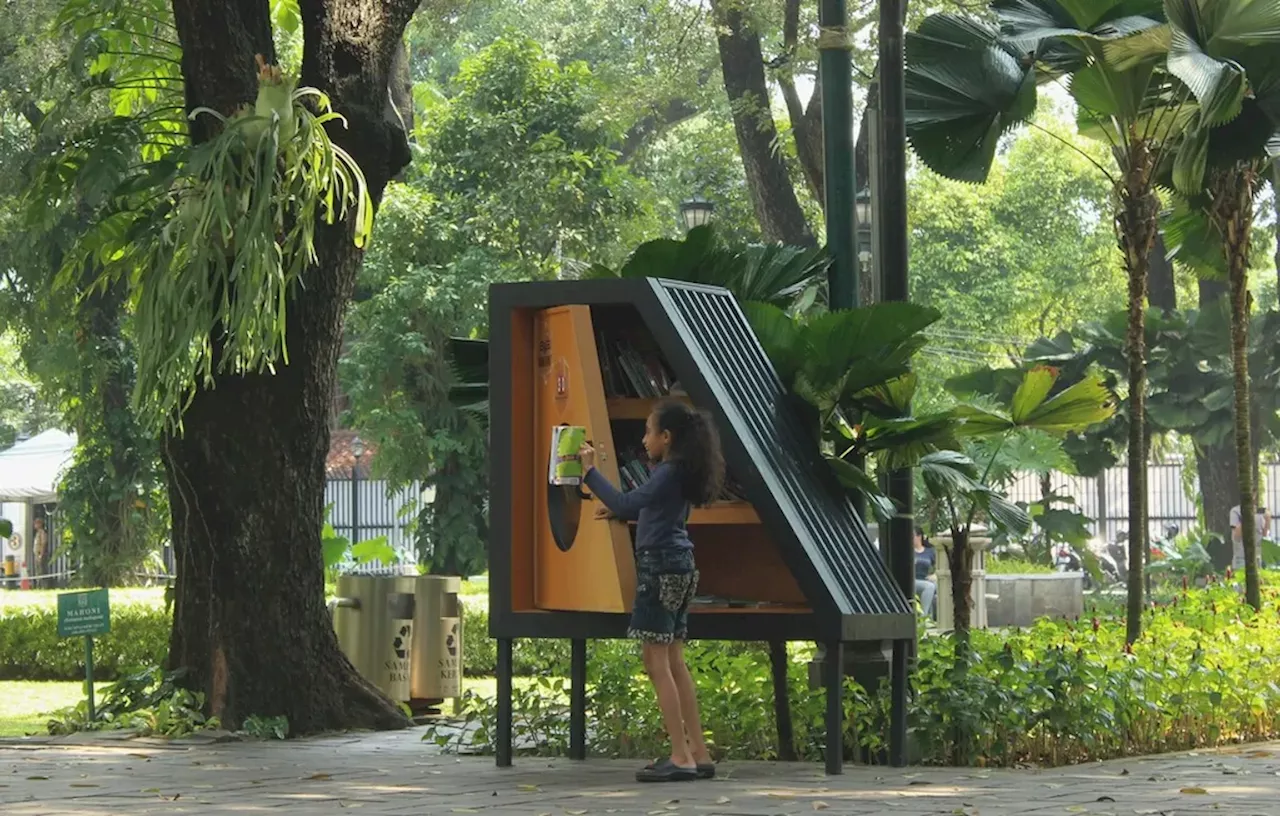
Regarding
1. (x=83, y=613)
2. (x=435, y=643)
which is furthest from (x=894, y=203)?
(x=83, y=613)

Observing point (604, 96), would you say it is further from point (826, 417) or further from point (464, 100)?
point (826, 417)

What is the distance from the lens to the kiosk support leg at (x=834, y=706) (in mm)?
8336

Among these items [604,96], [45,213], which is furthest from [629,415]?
[604,96]

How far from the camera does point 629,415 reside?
901 centimetres

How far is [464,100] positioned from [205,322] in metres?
18.9

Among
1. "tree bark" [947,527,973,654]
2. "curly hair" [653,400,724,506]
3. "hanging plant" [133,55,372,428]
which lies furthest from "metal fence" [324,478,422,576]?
"curly hair" [653,400,724,506]

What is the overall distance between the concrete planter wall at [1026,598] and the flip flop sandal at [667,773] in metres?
15.8

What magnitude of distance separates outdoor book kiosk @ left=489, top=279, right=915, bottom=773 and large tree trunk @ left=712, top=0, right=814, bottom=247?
1212 cm

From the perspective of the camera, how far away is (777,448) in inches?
344

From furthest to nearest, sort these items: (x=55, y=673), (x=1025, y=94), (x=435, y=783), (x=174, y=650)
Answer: (x=55, y=673) < (x=1025, y=94) < (x=174, y=650) < (x=435, y=783)

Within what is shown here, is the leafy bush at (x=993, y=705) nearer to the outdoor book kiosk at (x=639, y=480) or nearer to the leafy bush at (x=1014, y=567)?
the outdoor book kiosk at (x=639, y=480)

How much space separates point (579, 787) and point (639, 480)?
5.07 ft

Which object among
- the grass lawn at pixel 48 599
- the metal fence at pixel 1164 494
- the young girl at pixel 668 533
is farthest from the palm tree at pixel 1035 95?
the metal fence at pixel 1164 494

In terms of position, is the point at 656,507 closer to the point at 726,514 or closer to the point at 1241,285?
the point at 726,514
